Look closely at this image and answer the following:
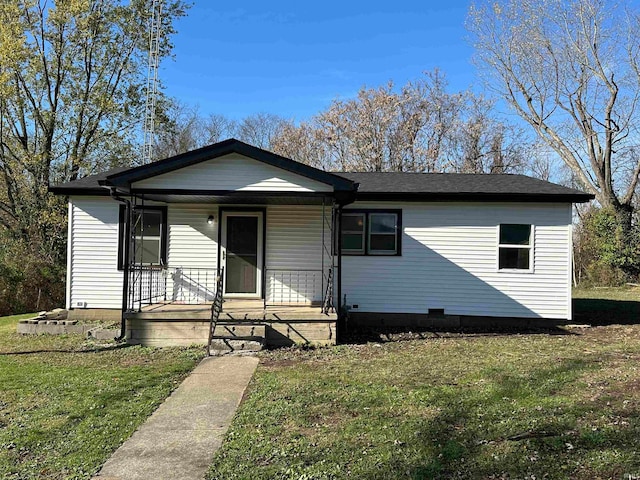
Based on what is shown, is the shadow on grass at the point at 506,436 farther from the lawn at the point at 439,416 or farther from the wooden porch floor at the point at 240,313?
the wooden porch floor at the point at 240,313

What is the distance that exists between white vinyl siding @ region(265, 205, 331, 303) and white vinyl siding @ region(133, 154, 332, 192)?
2.00 meters

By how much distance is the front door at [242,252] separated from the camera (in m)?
10.6

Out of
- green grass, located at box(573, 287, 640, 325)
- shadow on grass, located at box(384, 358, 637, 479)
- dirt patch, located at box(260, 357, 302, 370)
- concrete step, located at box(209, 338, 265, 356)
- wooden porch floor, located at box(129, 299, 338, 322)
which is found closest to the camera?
shadow on grass, located at box(384, 358, 637, 479)

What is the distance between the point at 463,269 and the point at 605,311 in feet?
20.0

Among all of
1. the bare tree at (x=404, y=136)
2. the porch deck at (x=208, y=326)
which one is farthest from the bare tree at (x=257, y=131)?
the porch deck at (x=208, y=326)

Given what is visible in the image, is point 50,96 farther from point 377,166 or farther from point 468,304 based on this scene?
point 468,304

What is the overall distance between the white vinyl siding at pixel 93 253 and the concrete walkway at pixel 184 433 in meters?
5.18

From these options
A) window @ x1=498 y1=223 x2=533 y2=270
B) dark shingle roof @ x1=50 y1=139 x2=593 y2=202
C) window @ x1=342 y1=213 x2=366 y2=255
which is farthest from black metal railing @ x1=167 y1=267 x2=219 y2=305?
window @ x1=498 y1=223 x2=533 y2=270

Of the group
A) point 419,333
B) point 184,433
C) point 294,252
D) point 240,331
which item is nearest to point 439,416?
point 184,433

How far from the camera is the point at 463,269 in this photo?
10727 mm

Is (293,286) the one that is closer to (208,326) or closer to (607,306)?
(208,326)

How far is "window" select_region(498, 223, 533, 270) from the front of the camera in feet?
35.0

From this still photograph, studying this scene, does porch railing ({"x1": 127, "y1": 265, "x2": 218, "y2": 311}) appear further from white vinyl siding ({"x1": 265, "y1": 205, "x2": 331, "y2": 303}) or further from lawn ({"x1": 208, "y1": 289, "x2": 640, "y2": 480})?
lawn ({"x1": 208, "y1": 289, "x2": 640, "y2": 480})

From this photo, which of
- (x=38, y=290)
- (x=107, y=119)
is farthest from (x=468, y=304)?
(x=107, y=119)
